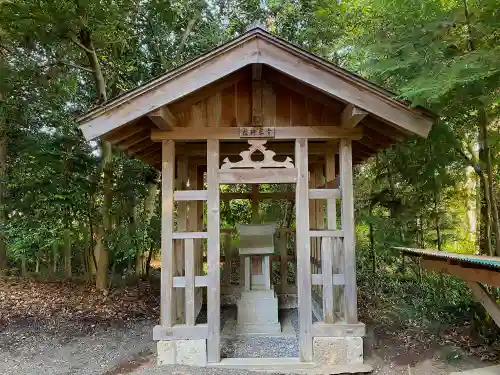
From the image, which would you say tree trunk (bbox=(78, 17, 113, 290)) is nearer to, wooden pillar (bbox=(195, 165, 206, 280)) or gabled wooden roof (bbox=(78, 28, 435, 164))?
wooden pillar (bbox=(195, 165, 206, 280))

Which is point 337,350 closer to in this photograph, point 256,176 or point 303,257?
point 303,257

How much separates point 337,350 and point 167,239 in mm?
2156

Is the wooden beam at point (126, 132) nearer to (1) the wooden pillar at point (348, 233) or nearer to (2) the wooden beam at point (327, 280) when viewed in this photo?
(1) the wooden pillar at point (348, 233)

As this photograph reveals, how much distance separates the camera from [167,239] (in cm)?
417

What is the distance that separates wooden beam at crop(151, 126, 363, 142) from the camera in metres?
4.25

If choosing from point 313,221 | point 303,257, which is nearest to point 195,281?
point 303,257

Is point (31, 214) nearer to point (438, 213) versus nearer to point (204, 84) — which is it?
point (204, 84)

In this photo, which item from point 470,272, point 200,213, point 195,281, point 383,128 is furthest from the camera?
point 200,213

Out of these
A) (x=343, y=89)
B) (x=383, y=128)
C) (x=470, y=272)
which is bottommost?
(x=470, y=272)

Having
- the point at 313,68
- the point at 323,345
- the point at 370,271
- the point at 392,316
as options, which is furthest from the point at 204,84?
the point at 370,271

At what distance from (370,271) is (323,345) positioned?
471 cm

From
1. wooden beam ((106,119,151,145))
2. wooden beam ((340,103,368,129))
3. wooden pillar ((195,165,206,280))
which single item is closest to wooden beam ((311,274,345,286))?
wooden beam ((340,103,368,129))

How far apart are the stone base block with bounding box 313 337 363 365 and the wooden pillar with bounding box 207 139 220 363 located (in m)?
1.06

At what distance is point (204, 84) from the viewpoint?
12.9 ft
